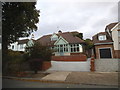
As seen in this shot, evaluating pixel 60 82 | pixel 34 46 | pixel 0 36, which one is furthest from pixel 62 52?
pixel 60 82

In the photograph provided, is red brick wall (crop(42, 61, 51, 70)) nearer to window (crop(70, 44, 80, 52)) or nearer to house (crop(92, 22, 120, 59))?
window (crop(70, 44, 80, 52))

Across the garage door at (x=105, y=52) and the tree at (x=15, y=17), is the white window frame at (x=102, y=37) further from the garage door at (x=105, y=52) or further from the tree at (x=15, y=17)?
the tree at (x=15, y=17)

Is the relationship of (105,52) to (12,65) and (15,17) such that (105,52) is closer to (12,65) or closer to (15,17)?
(12,65)

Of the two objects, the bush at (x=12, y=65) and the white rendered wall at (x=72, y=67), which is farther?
the white rendered wall at (x=72, y=67)

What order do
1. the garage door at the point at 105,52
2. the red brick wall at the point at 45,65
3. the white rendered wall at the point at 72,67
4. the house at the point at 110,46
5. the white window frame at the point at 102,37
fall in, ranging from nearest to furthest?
1. the white rendered wall at the point at 72,67
2. the red brick wall at the point at 45,65
3. the house at the point at 110,46
4. the garage door at the point at 105,52
5. the white window frame at the point at 102,37

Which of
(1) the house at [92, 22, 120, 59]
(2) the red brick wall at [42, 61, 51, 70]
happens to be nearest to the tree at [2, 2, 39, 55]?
(2) the red brick wall at [42, 61, 51, 70]

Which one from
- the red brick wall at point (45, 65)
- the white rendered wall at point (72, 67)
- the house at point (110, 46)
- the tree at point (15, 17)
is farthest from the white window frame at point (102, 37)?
the tree at point (15, 17)

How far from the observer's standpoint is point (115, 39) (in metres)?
21.5

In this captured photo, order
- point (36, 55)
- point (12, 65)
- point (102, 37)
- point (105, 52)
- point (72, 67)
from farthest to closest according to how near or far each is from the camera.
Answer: point (102, 37)
point (105, 52)
point (72, 67)
point (36, 55)
point (12, 65)

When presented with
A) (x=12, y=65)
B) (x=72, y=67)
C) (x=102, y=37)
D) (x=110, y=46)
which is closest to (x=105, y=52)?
(x=110, y=46)

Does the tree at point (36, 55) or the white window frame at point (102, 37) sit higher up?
the white window frame at point (102, 37)

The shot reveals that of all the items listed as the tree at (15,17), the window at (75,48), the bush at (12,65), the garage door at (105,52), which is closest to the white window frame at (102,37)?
the garage door at (105,52)

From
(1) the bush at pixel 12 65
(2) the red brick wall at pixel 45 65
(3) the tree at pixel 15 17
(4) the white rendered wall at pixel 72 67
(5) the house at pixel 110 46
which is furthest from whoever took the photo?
(5) the house at pixel 110 46

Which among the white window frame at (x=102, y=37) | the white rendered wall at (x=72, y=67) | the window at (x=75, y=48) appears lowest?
the white rendered wall at (x=72, y=67)
